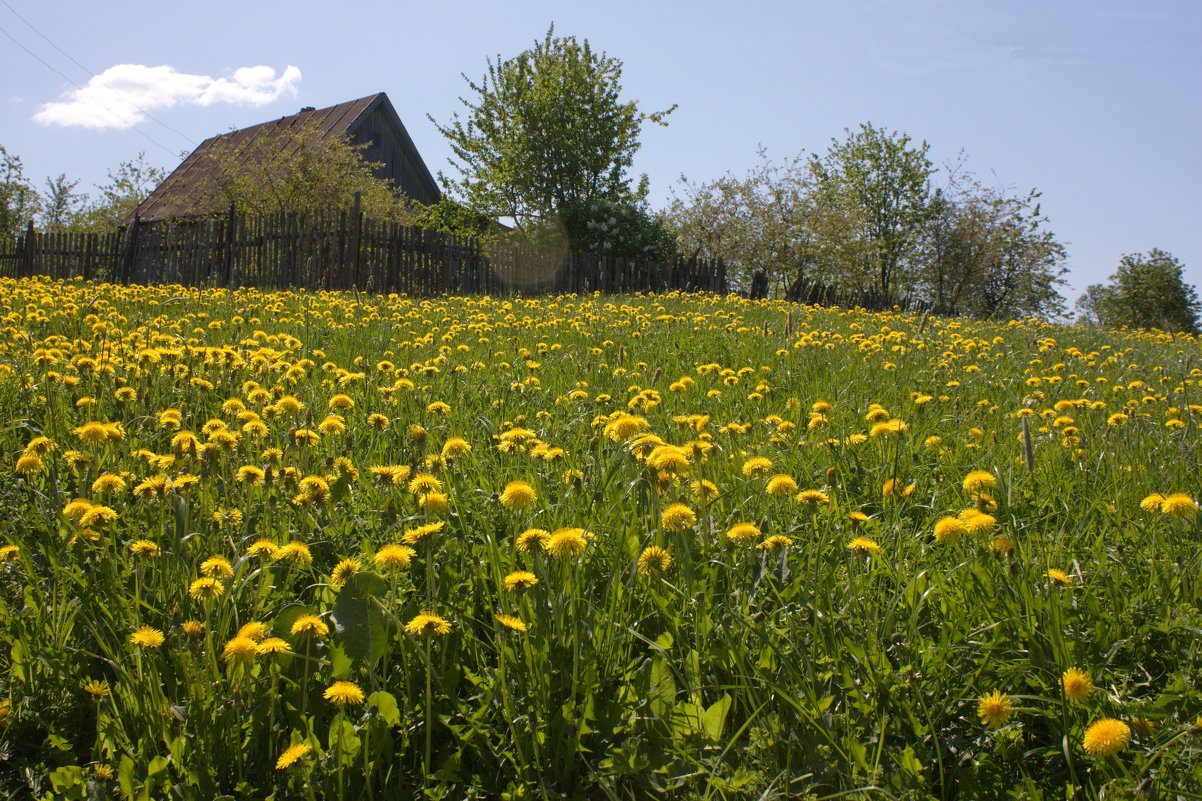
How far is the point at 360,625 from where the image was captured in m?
1.63

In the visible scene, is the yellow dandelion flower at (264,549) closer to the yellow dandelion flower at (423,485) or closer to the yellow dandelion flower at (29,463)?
the yellow dandelion flower at (423,485)

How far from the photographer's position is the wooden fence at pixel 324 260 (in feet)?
42.9

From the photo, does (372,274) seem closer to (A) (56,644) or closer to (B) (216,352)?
(B) (216,352)

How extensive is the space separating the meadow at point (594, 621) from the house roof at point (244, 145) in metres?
27.0

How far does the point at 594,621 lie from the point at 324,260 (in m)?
12.6

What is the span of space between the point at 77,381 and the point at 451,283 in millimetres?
11086

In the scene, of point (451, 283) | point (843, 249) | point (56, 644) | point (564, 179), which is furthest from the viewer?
point (843, 249)

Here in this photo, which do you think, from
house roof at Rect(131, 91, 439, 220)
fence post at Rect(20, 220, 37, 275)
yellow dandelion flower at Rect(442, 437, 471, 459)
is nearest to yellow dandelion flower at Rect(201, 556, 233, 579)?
yellow dandelion flower at Rect(442, 437, 471, 459)

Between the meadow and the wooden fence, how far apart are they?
10.0m

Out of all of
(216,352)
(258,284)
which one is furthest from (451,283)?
(216,352)

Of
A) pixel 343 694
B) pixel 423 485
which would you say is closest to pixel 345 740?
pixel 343 694

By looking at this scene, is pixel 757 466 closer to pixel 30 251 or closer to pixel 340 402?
pixel 340 402

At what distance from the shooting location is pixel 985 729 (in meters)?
1.46

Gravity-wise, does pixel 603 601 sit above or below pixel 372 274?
below
